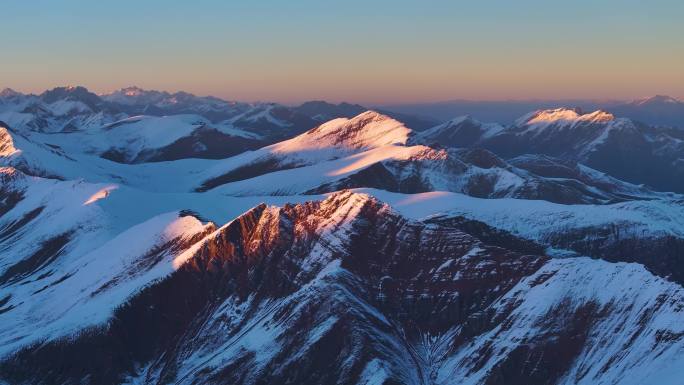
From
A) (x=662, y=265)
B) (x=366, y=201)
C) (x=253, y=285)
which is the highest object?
(x=366, y=201)

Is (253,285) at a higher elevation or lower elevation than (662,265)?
higher

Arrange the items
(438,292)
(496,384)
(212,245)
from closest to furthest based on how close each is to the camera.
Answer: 1. (496,384)
2. (438,292)
3. (212,245)

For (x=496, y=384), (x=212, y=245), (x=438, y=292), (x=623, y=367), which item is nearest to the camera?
(x=623, y=367)

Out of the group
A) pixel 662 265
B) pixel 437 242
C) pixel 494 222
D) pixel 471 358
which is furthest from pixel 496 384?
pixel 662 265

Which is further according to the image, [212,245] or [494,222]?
[494,222]

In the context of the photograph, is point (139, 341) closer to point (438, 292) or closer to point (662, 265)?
point (438, 292)

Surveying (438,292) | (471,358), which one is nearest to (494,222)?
(438,292)
